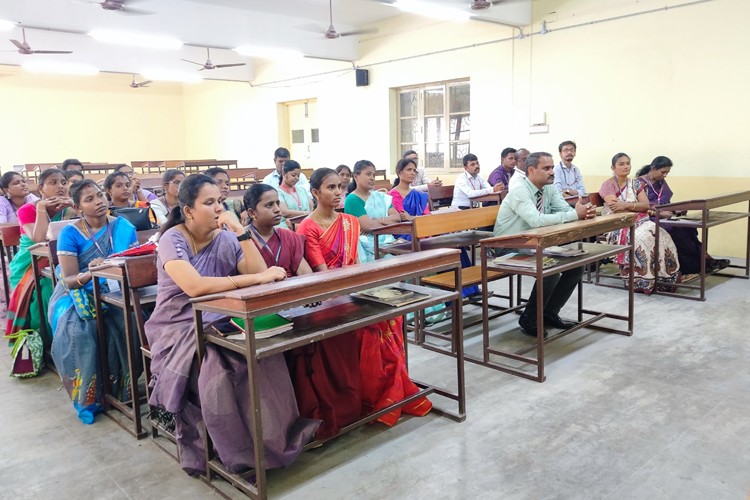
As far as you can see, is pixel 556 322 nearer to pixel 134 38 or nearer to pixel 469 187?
pixel 469 187

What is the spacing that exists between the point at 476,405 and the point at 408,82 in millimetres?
7232

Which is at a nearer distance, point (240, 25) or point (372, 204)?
point (372, 204)

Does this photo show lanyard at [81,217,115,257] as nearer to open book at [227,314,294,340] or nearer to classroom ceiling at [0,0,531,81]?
open book at [227,314,294,340]

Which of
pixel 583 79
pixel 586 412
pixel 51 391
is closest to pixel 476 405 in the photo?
pixel 586 412

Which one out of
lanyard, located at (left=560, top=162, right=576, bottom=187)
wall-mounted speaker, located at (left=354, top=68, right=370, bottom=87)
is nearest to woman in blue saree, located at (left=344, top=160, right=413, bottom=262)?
lanyard, located at (left=560, top=162, right=576, bottom=187)

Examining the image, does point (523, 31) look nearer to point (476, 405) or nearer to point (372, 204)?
point (372, 204)

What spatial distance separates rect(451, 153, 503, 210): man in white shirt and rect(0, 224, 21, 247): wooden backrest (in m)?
4.02

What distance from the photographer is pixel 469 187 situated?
6.39 meters

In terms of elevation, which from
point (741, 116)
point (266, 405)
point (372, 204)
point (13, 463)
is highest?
point (741, 116)

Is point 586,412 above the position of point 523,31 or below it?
below

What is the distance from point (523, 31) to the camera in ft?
24.4

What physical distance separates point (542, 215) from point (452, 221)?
22.3 inches

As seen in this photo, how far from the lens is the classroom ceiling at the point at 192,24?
7.66 metres

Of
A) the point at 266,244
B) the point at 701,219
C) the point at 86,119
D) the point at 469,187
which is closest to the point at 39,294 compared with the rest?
the point at 266,244
